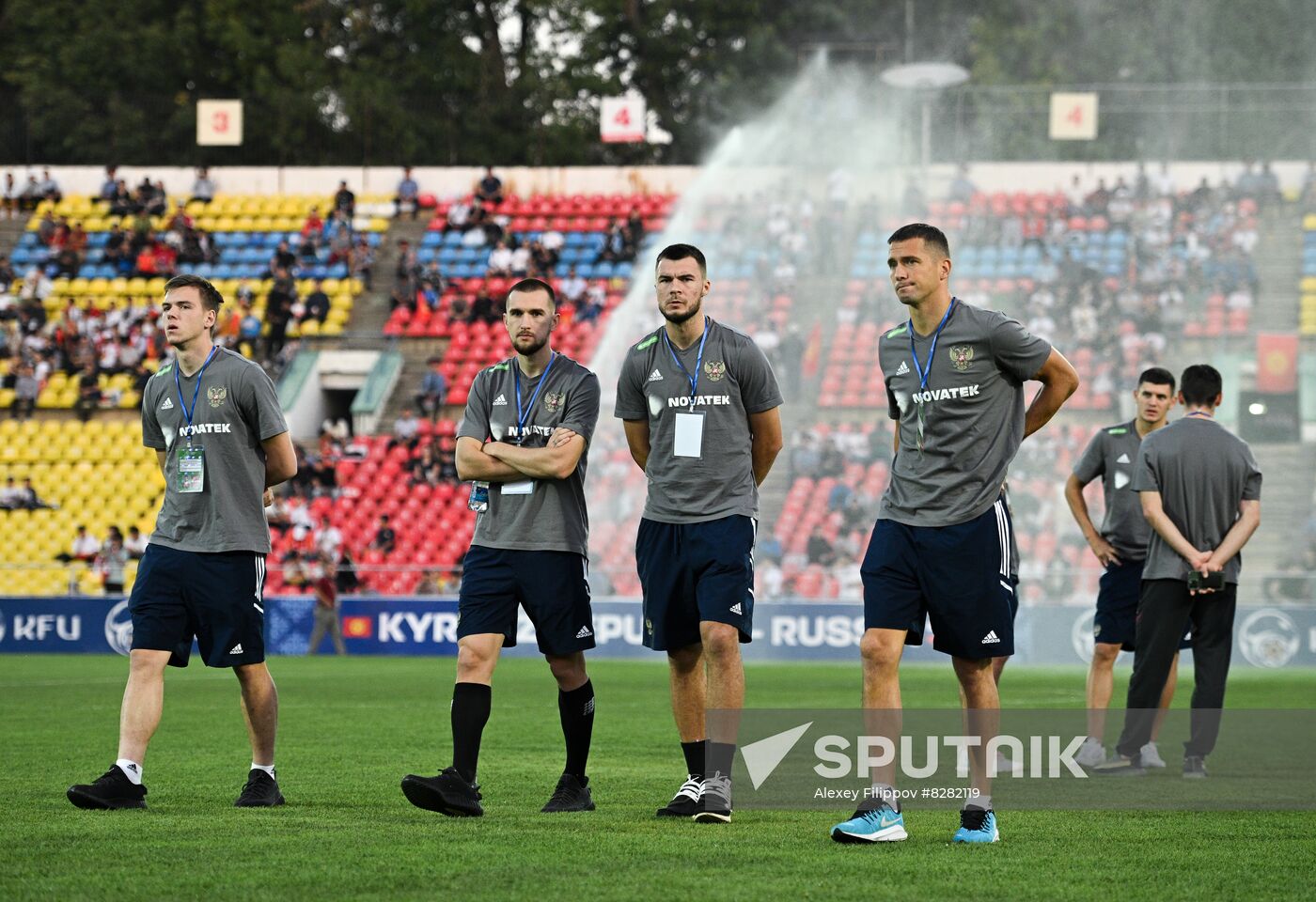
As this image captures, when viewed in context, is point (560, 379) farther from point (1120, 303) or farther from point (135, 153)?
point (135, 153)

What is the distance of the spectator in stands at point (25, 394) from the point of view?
32.6 m

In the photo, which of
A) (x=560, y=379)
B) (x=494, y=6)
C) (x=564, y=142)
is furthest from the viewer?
(x=494, y=6)

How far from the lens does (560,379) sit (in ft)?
24.5

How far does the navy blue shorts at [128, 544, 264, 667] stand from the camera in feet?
24.3

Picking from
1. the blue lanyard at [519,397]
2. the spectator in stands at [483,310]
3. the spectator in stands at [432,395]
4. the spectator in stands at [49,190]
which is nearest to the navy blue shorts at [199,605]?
the blue lanyard at [519,397]

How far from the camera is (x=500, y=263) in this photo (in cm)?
3531

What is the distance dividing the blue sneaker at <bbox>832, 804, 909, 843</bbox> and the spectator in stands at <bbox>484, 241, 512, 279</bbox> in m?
29.5

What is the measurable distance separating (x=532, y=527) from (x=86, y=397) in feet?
89.3

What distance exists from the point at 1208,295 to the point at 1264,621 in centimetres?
1118

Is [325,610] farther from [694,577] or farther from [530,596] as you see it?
[694,577]

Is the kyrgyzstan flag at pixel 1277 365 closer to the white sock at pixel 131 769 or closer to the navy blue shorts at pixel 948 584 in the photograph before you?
the navy blue shorts at pixel 948 584

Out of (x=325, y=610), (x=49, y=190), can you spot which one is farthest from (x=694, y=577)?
(x=49, y=190)

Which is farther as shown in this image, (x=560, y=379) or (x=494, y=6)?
(x=494, y=6)

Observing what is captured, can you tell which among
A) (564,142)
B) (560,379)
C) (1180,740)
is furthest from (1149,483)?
(564,142)
